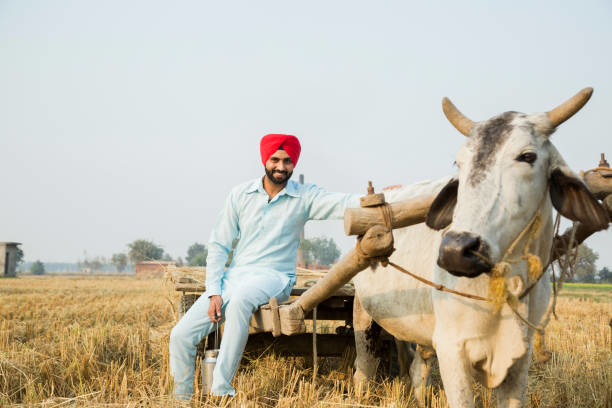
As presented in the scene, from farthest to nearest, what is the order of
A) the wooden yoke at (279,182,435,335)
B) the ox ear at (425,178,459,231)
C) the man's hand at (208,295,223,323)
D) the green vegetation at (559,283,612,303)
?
the green vegetation at (559,283,612,303), the man's hand at (208,295,223,323), the ox ear at (425,178,459,231), the wooden yoke at (279,182,435,335)

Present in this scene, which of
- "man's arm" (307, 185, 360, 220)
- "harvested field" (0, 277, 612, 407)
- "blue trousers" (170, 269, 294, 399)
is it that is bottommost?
"harvested field" (0, 277, 612, 407)

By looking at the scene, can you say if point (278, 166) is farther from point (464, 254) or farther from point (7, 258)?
point (7, 258)

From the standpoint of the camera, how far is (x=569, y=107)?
8.60ft

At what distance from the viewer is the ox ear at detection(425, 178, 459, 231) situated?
2.84 meters

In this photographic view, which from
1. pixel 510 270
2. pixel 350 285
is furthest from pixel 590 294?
pixel 510 270

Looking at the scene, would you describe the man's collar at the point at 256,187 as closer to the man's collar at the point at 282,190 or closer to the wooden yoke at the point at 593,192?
the man's collar at the point at 282,190

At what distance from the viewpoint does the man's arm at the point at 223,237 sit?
4.22m

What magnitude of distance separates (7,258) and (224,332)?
165 ft

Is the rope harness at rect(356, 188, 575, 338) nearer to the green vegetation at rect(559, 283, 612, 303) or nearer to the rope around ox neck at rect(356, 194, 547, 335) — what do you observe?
the rope around ox neck at rect(356, 194, 547, 335)

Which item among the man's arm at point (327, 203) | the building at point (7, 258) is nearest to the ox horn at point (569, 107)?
the man's arm at point (327, 203)

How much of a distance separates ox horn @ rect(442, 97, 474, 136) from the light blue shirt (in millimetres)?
1387

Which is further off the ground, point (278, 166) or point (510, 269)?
point (278, 166)

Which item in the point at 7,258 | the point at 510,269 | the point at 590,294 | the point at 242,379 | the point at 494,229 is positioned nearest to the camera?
the point at 494,229

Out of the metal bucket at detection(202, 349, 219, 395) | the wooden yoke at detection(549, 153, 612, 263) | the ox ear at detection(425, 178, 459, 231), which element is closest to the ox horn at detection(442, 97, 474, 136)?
the ox ear at detection(425, 178, 459, 231)
